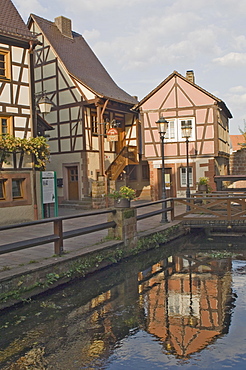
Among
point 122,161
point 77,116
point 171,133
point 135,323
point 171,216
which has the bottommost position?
point 135,323

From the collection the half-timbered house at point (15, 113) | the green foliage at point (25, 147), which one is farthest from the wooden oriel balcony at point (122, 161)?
the half-timbered house at point (15, 113)

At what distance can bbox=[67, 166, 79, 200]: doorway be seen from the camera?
2078 cm

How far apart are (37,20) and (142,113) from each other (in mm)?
7828

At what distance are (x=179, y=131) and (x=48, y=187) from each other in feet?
28.7

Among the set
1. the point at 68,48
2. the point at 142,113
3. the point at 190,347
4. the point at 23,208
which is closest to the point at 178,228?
the point at 23,208

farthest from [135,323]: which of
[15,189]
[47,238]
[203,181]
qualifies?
[203,181]

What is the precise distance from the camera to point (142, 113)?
2111 cm

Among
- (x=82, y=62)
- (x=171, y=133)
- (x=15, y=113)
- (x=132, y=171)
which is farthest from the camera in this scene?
(x=132, y=171)

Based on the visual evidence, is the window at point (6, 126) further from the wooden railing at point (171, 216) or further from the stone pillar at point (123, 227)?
the stone pillar at point (123, 227)

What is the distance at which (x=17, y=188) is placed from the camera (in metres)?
13.9

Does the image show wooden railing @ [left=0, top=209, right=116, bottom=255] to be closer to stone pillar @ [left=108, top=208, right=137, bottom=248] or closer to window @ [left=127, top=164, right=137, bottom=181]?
stone pillar @ [left=108, top=208, right=137, bottom=248]

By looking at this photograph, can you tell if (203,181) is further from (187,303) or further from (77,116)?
(187,303)

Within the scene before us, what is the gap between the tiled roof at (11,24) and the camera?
13245 millimetres

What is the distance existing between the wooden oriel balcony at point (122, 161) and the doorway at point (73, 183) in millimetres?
1904
